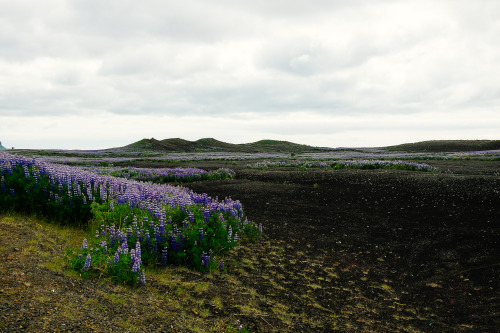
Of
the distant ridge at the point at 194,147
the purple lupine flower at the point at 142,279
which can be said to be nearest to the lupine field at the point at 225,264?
the purple lupine flower at the point at 142,279

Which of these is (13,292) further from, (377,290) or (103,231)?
(377,290)

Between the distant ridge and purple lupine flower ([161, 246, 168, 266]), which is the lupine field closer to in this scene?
purple lupine flower ([161, 246, 168, 266])

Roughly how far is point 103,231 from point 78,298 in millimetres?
1982

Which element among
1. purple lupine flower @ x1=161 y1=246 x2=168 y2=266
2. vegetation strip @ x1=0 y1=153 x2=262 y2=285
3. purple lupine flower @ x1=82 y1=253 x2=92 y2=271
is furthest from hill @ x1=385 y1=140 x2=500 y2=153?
purple lupine flower @ x1=82 y1=253 x2=92 y2=271

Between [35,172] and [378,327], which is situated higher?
[35,172]

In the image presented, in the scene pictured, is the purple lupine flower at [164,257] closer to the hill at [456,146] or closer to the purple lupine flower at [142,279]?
the purple lupine flower at [142,279]

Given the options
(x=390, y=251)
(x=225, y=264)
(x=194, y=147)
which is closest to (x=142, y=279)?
(x=225, y=264)

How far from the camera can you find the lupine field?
3.78m

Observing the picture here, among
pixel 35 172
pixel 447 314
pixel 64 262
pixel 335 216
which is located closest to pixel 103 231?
pixel 64 262

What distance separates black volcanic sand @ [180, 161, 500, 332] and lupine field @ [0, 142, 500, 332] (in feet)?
0.11

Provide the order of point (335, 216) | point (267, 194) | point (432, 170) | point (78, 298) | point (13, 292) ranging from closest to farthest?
point (13, 292), point (78, 298), point (335, 216), point (267, 194), point (432, 170)

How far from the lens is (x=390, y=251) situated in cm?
746

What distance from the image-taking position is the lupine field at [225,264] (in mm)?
3779

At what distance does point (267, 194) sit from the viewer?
43.5ft
